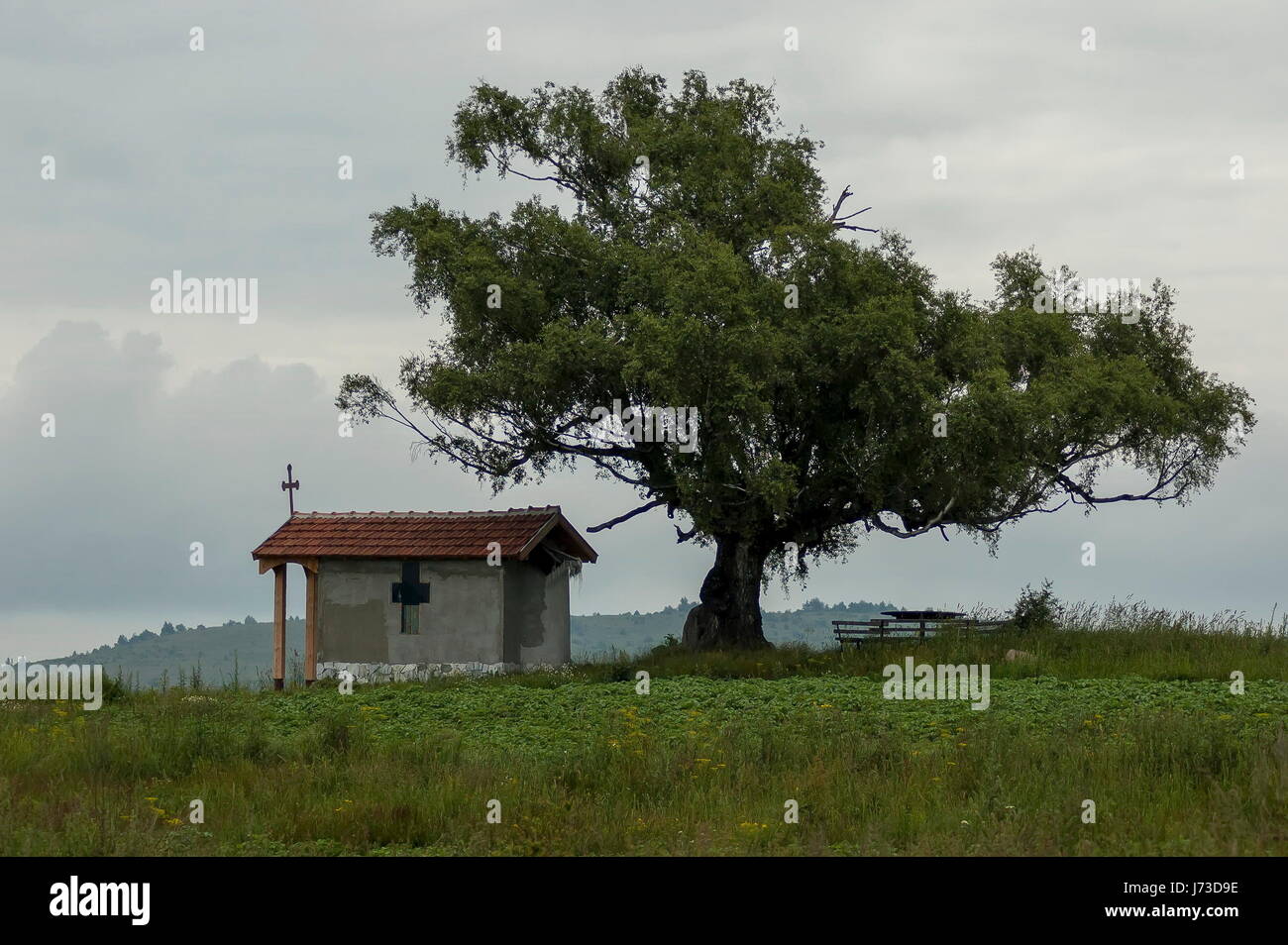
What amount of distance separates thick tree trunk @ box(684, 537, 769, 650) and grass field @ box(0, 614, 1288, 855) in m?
10.3

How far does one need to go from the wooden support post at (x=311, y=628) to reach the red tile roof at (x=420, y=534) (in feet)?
2.15

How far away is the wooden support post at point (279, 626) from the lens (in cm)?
2952

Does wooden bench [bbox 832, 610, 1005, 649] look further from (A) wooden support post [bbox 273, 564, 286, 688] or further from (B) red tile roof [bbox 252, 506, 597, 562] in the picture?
(A) wooden support post [bbox 273, 564, 286, 688]

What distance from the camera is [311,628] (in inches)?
1178

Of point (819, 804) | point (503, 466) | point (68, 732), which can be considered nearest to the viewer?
point (819, 804)

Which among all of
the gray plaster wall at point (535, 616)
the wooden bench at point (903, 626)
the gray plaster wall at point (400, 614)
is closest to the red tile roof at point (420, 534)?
the gray plaster wall at point (400, 614)

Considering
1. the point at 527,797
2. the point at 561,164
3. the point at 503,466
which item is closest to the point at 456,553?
the point at 503,466

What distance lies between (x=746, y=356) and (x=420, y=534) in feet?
29.8

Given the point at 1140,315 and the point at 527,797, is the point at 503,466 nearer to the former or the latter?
the point at 1140,315

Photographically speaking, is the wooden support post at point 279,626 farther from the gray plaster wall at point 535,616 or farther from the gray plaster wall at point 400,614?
the gray plaster wall at point 535,616

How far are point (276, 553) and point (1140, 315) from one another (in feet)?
76.4

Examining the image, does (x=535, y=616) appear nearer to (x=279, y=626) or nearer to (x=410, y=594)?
(x=410, y=594)

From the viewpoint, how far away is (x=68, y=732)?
1736 centimetres

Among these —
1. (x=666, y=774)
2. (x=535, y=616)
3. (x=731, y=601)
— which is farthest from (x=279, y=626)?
(x=666, y=774)
